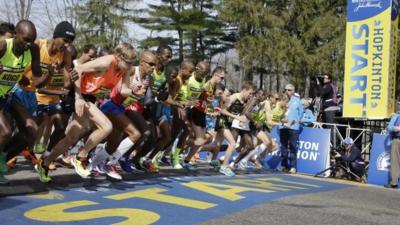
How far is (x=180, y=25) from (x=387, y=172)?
28709 mm

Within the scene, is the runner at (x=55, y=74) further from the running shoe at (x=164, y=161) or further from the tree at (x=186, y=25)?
the tree at (x=186, y=25)

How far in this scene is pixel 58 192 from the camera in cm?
638

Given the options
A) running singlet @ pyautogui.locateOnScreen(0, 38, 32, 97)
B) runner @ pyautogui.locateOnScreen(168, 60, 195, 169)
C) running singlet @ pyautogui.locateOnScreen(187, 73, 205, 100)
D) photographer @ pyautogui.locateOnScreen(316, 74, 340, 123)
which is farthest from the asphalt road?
photographer @ pyautogui.locateOnScreen(316, 74, 340, 123)

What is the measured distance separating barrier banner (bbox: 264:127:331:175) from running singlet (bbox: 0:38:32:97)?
860cm

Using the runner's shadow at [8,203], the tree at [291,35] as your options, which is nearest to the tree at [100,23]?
the tree at [291,35]

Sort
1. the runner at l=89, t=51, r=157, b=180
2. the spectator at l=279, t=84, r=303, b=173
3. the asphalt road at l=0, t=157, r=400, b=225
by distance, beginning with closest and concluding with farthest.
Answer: the asphalt road at l=0, t=157, r=400, b=225 < the runner at l=89, t=51, r=157, b=180 < the spectator at l=279, t=84, r=303, b=173

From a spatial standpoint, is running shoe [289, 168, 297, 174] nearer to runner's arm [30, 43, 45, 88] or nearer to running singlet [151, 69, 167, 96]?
running singlet [151, 69, 167, 96]

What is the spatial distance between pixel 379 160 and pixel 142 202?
291 inches

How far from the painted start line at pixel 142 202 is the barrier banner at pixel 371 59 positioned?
5096 mm

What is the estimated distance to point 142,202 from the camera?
20.6 feet

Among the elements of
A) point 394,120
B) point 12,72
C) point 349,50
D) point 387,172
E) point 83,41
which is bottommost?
point 387,172

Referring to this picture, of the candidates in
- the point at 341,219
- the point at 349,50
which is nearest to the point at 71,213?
the point at 341,219

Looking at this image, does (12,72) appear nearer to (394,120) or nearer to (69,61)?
(69,61)

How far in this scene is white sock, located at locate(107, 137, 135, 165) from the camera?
7.50 meters
